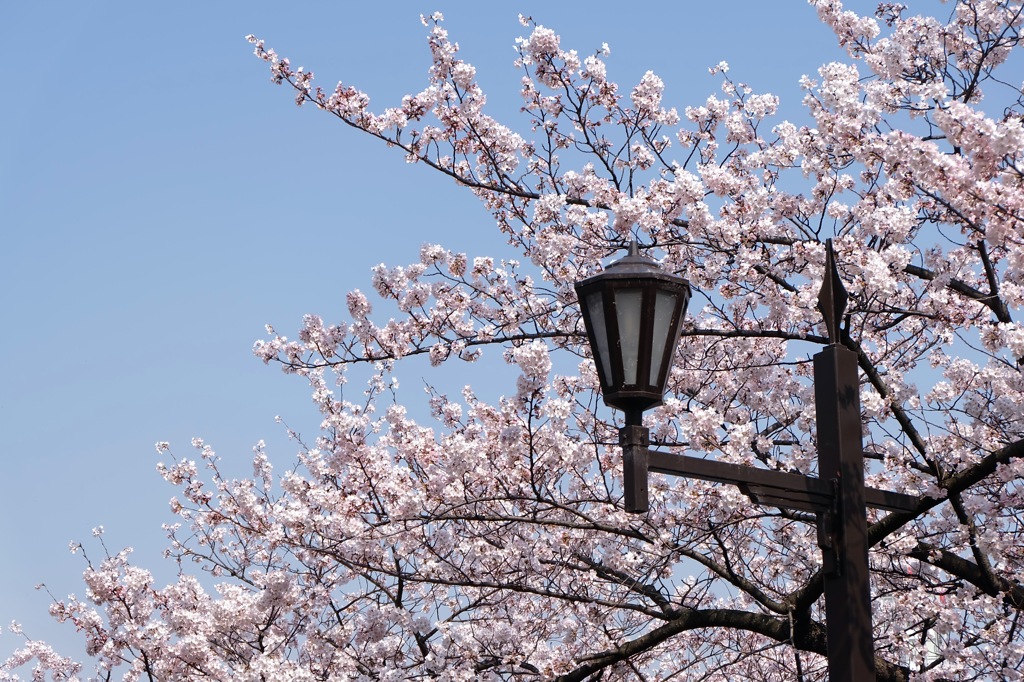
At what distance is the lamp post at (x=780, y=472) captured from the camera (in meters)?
4.38

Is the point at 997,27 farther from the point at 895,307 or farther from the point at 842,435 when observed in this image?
the point at 842,435

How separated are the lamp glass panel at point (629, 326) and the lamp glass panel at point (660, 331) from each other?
0.20 ft

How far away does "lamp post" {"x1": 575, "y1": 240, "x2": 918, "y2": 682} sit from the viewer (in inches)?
173

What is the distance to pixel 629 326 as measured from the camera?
173 inches

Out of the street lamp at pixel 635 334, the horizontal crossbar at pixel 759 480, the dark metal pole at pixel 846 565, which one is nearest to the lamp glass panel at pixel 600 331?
the street lamp at pixel 635 334

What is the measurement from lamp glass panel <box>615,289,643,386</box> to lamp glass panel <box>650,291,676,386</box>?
6cm

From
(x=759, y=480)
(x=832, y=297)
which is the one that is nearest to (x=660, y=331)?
(x=759, y=480)

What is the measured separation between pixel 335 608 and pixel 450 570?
1867 millimetres

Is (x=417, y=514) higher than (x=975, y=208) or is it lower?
lower

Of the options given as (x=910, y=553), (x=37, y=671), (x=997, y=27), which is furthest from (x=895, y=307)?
(x=37, y=671)

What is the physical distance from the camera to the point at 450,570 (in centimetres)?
932

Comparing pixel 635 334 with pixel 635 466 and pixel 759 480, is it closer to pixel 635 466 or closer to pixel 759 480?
pixel 635 466

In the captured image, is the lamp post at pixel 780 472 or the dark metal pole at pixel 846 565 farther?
the dark metal pole at pixel 846 565

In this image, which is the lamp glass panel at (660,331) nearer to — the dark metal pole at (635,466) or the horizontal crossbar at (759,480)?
the dark metal pole at (635,466)
